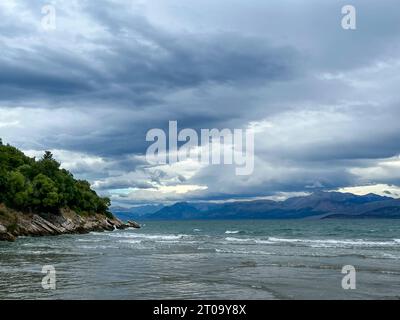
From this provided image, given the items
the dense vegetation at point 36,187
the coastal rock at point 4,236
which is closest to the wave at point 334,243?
the coastal rock at point 4,236

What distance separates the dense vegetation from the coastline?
2340 mm

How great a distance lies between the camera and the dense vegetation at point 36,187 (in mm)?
82750

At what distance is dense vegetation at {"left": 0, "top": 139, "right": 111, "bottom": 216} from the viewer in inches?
3258

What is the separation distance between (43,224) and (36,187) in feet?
37.9

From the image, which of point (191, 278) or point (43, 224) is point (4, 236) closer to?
point (43, 224)

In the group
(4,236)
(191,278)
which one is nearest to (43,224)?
(4,236)

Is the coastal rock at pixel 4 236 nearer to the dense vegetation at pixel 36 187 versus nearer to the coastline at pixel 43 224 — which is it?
the coastline at pixel 43 224

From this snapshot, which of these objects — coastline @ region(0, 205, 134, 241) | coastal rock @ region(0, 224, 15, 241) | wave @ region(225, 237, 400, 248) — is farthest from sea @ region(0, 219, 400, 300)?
coastline @ region(0, 205, 134, 241)

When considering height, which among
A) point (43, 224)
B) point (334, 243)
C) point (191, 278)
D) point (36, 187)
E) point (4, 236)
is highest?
point (36, 187)

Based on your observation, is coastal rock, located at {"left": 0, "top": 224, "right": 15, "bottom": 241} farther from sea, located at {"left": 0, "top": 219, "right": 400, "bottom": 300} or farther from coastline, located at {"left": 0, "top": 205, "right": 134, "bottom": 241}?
sea, located at {"left": 0, "top": 219, "right": 400, "bottom": 300}

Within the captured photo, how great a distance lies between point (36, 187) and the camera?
93.4m

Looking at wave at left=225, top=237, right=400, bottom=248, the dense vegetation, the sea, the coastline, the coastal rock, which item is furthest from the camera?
the dense vegetation
